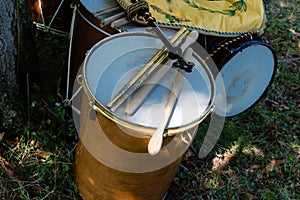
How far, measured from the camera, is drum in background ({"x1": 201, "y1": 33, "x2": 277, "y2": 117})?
212 centimetres

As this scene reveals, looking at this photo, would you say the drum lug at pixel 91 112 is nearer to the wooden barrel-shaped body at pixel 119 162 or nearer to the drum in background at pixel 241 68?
the wooden barrel-shaped body at pixel 119 162

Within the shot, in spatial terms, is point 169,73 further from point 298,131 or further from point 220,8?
point 298,131

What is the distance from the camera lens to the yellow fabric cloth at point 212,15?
199 cm

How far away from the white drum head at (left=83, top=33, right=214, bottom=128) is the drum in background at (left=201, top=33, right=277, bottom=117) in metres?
0.52

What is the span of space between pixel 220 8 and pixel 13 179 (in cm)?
149

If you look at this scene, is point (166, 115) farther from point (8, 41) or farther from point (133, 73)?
point (8, 41)

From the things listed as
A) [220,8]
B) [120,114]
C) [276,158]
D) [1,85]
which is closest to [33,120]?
[1,85]

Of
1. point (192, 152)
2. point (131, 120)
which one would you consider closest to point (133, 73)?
point (131, 120)

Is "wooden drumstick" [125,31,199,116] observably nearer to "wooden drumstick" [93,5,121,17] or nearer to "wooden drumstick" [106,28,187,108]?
"wooden drumstick" [106,28,187,108]

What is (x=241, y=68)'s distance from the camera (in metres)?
2.35

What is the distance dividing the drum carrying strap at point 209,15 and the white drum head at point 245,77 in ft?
0.50

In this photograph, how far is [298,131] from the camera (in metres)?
2.75

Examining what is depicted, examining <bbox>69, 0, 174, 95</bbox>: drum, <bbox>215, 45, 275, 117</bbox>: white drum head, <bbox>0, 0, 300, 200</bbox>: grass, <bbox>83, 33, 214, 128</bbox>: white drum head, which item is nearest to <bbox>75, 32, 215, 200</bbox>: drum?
<bbox>83, 33, 214, 128</bbox>: white drum head

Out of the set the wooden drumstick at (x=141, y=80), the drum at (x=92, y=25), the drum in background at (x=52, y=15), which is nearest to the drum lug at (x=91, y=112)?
the wooden drumstick at (x=141, y=80)
